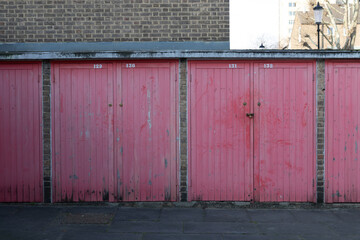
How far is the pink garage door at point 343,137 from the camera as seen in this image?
7699 millimetres

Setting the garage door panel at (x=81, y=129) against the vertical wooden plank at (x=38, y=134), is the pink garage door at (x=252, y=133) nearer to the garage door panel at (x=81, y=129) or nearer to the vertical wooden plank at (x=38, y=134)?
the garage door panel at (x=81, y=129)

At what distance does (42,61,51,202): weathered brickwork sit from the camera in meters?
7.77

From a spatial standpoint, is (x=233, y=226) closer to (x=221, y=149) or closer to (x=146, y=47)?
(x=221, y=149)

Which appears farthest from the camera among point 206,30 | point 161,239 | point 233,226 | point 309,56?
point 206,30

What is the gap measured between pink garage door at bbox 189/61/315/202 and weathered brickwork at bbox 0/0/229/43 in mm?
844

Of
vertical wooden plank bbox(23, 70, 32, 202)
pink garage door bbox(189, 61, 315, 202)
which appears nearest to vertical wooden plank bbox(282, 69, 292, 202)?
pink garage door bbox(189, 61, 315, 202)

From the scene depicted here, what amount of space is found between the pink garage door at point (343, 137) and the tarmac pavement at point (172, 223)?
1.29 feet

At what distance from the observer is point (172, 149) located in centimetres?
Result: 775

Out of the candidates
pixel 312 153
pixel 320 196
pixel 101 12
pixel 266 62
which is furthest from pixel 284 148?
pixel 101 12

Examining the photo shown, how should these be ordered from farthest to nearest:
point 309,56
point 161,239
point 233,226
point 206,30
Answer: point 206,30
point 309,56
point 233,226
point 161,239

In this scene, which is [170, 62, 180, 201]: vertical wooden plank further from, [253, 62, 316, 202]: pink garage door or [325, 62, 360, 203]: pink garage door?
[325, 62, 360, 203]: pink garage door

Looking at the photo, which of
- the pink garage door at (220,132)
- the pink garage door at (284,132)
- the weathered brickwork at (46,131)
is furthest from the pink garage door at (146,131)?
the pink garage door at (284,132)

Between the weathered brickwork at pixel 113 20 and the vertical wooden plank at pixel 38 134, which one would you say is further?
the weathered brickwork at pixel 113 20

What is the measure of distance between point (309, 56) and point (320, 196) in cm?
255
